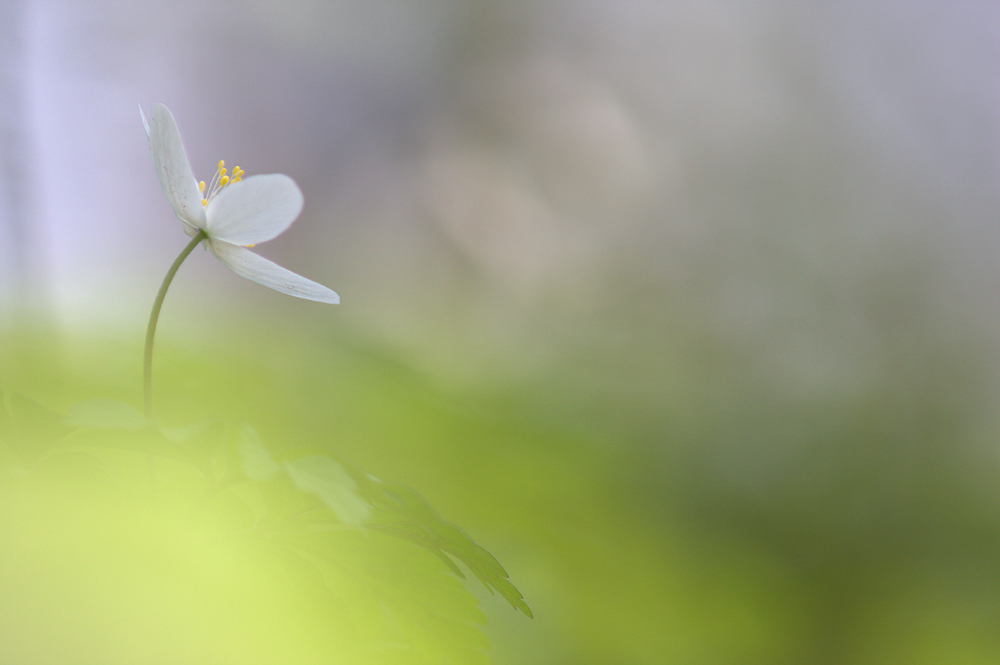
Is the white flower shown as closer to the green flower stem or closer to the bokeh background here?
the green flower stem

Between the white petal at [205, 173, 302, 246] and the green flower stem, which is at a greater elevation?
the white petal at [205, 173, 302, 246]

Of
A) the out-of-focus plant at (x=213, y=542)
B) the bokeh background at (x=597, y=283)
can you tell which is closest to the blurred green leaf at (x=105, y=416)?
the out-of-focus plant at (x=213, y=542)

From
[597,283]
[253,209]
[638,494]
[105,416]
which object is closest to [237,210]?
[253,209]

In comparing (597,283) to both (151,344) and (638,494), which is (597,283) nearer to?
(638,494)

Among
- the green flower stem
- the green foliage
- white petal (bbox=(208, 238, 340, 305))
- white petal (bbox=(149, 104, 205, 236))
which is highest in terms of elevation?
white petal (bbox=(149, 104, 205, 236))

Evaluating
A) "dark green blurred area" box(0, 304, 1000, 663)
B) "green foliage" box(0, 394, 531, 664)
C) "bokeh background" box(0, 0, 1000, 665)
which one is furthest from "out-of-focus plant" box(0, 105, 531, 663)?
"dark green blurred area" box(0, 304, 1000, 663)

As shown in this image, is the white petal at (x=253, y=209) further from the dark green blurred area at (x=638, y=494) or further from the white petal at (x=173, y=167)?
the dark green blurred area at (x=638, y=494)

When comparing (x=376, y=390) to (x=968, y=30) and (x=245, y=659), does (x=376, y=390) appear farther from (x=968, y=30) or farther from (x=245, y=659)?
(x=968, y=30)
